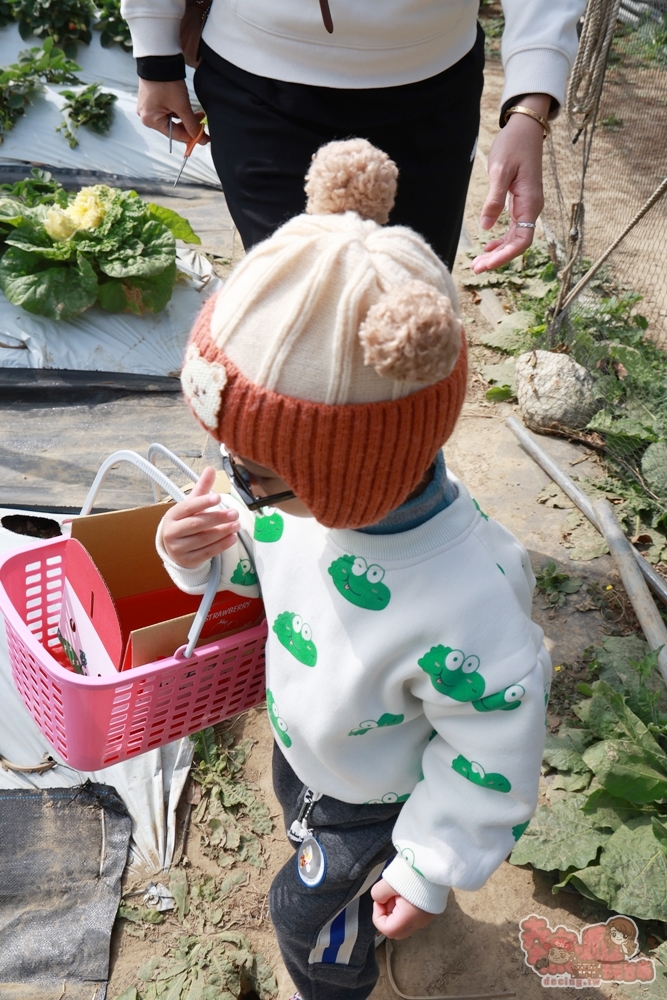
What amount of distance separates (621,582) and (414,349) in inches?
77.3

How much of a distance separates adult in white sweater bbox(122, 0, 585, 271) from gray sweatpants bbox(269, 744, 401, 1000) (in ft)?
3.35

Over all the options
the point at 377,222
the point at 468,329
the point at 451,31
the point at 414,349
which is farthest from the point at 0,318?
the point at 414,349

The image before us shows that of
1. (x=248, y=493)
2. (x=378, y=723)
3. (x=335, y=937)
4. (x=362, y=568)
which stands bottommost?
(x=335, y=937)

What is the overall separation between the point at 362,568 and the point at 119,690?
47cm

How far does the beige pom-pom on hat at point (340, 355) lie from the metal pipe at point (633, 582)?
150cm

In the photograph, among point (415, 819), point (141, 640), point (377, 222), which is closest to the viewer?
point (377, 222)

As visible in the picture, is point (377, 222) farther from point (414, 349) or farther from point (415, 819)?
point (415, 819)

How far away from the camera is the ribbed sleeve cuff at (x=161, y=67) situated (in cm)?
168

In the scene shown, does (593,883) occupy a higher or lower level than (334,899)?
lower

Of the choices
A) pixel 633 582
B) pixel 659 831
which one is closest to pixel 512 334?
pixel 633 582

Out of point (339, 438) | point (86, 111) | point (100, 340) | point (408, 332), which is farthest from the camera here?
point (86, 111)

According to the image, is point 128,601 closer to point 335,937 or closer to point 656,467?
point 335,937

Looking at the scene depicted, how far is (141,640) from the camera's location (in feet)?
4.39

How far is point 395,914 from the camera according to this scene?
4.03 ft
